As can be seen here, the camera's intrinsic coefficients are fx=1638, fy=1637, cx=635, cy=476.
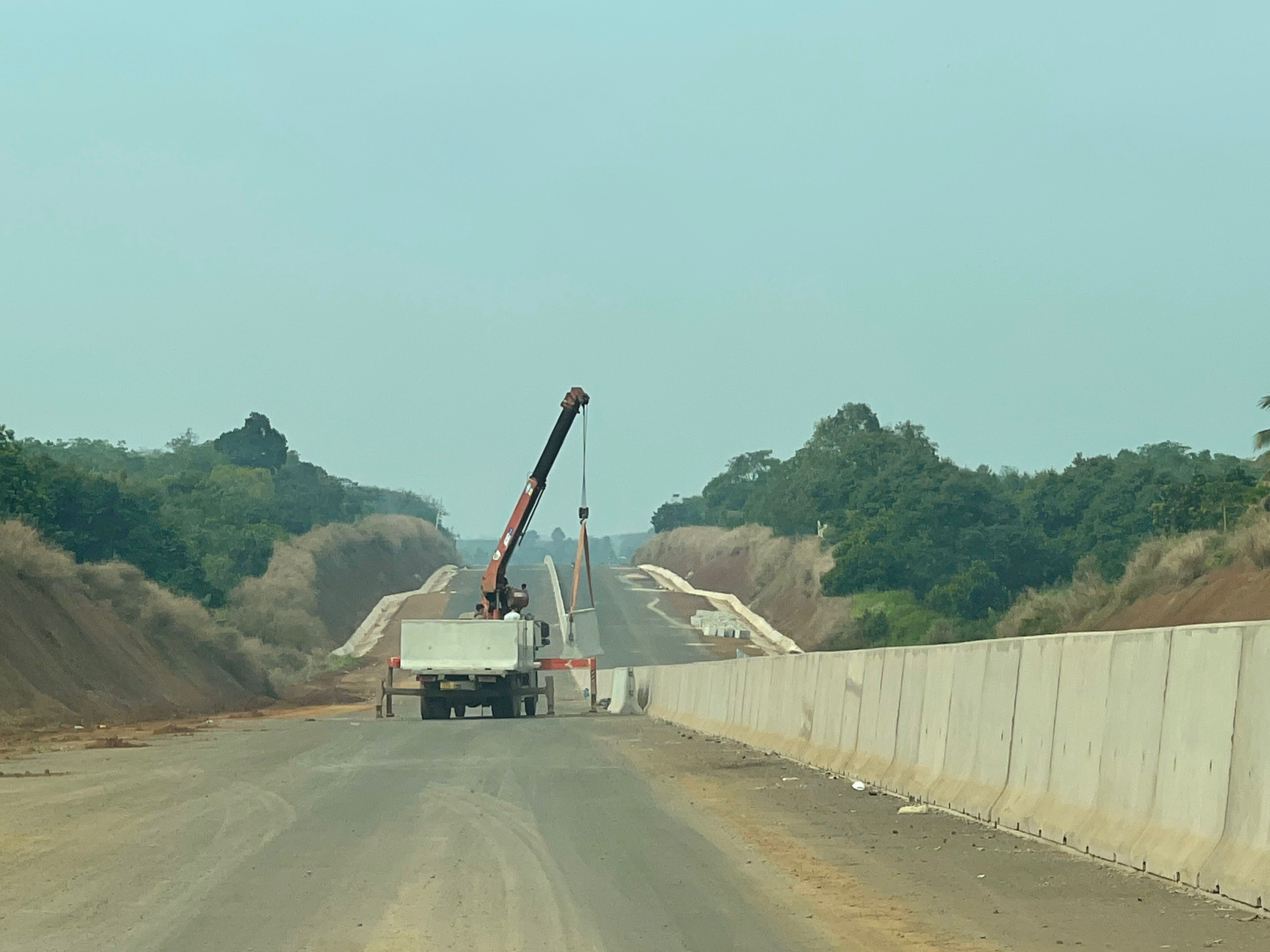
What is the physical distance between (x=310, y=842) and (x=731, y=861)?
10.9 ft

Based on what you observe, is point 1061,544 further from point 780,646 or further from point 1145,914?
point 1145,914

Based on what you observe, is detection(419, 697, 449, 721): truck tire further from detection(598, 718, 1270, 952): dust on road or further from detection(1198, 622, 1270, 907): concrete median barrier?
detection(1198, 622, 1270, 907): concrete median barrier

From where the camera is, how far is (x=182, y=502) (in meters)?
115

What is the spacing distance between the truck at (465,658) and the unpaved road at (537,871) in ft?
59.9

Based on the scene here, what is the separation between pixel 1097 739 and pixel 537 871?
13.0ft

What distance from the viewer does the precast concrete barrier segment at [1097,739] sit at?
9359 mm

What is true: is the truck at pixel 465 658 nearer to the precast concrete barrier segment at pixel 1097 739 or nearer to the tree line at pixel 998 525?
the precast concrete barrier segment at pixel 1097 739

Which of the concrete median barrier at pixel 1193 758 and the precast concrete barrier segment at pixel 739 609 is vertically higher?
the concrete median barrier at pixel 1193 758

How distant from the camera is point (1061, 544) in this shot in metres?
93.7

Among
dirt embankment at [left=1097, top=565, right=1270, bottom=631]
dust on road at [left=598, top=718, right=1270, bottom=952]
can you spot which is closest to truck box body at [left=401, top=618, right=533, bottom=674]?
dirt embankment at [left=1097, top=565, right=1270, bottom=631]

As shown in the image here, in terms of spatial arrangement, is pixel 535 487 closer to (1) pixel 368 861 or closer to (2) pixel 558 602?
(1) pixel 368 861

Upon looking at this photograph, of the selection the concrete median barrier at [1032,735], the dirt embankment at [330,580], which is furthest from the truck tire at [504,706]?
the dirt embankment at [330,580]

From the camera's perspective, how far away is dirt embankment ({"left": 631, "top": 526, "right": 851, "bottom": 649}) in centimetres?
9544

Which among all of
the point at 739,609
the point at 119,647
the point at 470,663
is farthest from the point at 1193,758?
the point at 739,609
